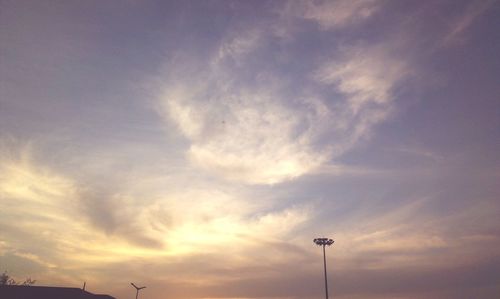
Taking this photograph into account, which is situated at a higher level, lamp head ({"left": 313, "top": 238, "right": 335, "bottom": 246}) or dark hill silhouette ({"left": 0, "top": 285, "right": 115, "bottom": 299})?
lamp head ({"left": 313, "top": 238, "right": 335, "bottom": 246})

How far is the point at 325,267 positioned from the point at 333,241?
987 cm

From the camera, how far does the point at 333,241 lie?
2788 inches

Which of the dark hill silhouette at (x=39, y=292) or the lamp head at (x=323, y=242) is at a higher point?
the lamp head at (x=323, y=242)

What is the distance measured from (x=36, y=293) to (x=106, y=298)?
1342 centimetres

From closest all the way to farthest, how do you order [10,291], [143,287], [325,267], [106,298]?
[10,291] < [325,267] < [106,298] < [143,287]

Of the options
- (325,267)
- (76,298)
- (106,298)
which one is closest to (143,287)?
(106,298)

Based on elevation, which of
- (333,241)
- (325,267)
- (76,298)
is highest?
(333,241)

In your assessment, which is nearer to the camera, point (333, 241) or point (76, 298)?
point (76, 298)

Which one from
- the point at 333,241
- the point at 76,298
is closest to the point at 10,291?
the point at 76,298

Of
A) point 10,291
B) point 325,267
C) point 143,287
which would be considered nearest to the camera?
point 10,291

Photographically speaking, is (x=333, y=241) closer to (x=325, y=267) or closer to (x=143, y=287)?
(x=325, y=267)

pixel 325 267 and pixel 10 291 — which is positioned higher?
pixel 325 267

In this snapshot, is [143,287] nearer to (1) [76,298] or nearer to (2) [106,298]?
(2) [106,298]

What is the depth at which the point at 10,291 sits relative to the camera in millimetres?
55844
